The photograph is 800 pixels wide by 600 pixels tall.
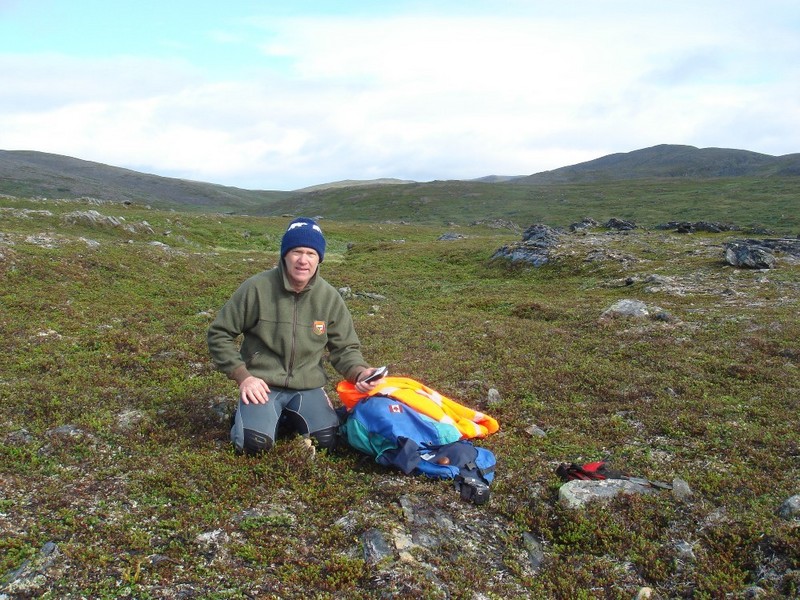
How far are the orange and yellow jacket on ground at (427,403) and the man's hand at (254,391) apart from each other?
1.40 meters

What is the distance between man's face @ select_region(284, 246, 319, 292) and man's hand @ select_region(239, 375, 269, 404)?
1.39 metres

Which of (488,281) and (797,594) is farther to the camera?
(488,281)

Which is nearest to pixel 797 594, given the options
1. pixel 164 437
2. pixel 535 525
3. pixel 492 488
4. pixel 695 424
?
pixel 535 525

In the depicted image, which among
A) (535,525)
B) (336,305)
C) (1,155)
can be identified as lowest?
(535,525)

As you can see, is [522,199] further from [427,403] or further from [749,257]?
[427,403]

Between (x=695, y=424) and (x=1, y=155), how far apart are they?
747 ft

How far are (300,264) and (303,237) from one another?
0.36 metres

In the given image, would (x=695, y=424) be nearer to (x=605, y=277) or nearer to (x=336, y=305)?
(x=336, y=305)

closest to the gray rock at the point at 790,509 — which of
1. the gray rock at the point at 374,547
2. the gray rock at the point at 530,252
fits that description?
the gray rock at the point at 374,547

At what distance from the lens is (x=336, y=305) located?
7625mm

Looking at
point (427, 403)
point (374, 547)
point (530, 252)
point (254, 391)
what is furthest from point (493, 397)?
point (530, 252)

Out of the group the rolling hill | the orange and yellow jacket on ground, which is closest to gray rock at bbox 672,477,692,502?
the orange and yellow jacket on ground

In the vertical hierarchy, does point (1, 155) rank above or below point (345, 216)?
above

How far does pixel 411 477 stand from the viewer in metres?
6.61
